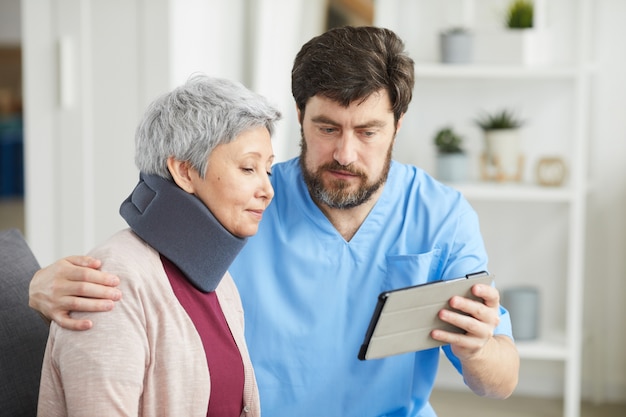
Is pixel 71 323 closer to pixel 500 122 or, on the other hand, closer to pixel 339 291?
pixel 339 291

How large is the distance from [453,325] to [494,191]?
5.62 ft

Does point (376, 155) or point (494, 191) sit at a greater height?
point (376, 155)

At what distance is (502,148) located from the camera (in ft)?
10.6

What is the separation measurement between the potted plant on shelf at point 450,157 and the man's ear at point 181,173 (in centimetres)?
199

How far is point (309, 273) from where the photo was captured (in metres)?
1.81

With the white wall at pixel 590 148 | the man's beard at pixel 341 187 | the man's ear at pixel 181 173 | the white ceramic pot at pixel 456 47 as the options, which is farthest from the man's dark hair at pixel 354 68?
the white wall at pixel 590 148

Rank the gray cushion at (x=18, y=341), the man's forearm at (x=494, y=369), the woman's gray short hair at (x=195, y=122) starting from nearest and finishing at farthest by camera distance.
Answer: the woman's gray short hair at (x=195, y=122) → the gray cushion at (x=18, y=341) → the man's forearm at (x=494, y=369)

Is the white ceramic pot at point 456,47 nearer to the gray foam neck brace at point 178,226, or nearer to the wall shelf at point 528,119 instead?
the wall shelf at point 528,119

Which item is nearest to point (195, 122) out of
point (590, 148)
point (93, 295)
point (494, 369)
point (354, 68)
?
point (93, 295)

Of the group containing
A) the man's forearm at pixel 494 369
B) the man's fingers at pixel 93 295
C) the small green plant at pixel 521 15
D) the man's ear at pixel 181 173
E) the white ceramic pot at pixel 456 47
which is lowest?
the man's forearm at pixel 494 369

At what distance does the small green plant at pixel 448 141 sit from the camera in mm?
3266

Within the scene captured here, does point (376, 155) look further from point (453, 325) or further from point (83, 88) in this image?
point (83, 88)

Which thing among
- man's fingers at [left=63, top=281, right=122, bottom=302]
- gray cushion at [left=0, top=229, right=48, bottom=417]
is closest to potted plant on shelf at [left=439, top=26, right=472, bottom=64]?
gray cushion at [left=0, top=229, right=48, bottom=417]

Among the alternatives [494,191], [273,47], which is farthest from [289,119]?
[494,191]
